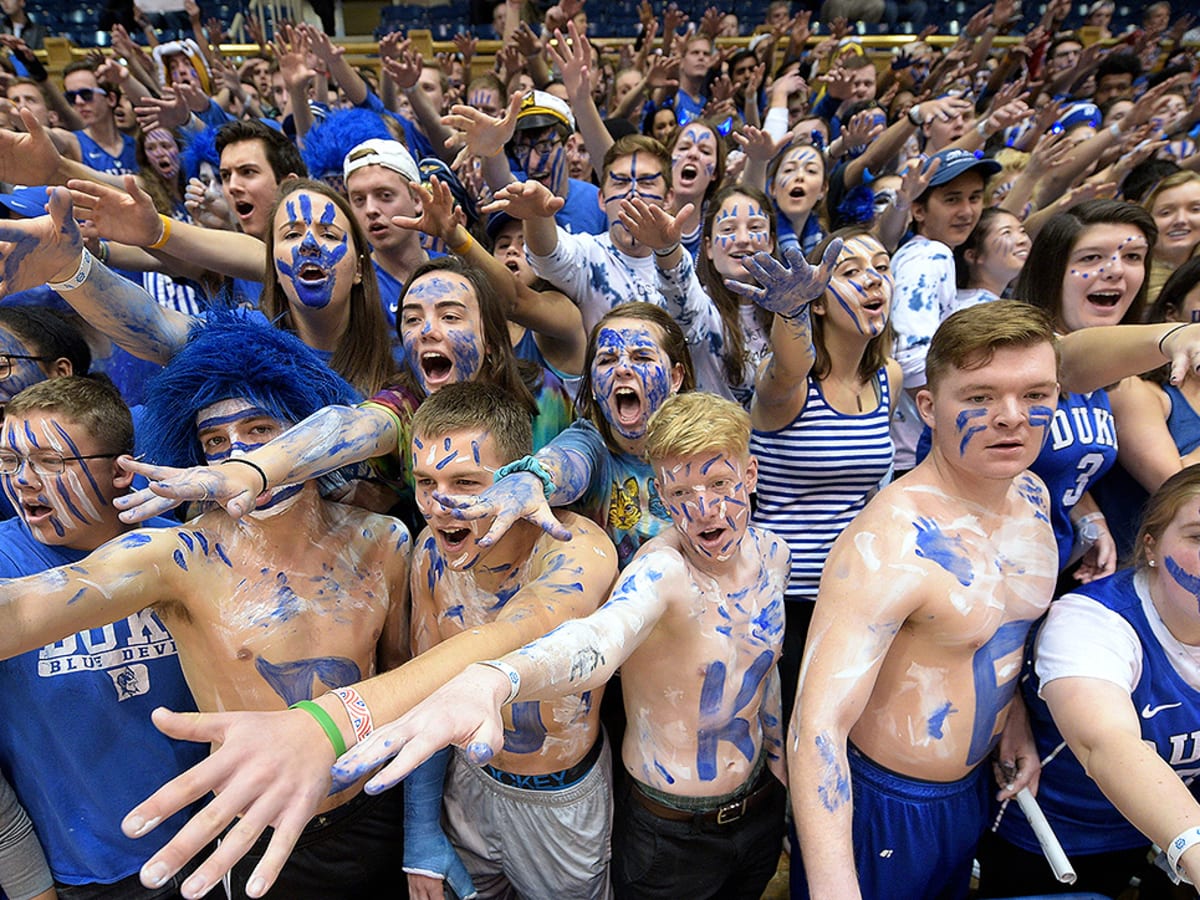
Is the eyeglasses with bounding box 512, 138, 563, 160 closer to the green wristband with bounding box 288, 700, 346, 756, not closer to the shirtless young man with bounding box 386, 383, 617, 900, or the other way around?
the shirtless young man with bounding box 386, 383, 617, 900

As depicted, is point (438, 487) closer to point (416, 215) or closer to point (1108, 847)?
point (416, 215)

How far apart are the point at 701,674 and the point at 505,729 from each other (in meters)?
0.55

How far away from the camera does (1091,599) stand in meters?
1.77

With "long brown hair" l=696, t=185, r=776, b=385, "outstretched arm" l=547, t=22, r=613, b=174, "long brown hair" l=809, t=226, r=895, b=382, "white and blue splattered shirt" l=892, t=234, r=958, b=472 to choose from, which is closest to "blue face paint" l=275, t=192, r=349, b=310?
"long brown hair" l=696, t=185, r=776, b=385

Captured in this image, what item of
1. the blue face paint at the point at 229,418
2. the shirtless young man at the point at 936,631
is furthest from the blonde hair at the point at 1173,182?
the blue face paint at the point at 229,418

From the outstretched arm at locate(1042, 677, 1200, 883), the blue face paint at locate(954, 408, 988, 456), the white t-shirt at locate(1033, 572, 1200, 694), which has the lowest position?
the outstretched arm at locate(1042, 677, 1200, 883)

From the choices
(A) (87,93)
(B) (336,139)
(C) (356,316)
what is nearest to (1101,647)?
(C) (356,316)

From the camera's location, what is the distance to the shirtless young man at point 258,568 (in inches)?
65.9

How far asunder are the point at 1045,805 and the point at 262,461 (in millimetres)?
2152

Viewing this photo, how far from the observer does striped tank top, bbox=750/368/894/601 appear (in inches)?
89.7

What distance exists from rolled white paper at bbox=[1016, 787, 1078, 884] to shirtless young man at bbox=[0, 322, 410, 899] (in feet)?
5.45

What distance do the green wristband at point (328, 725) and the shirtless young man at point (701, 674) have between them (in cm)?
55

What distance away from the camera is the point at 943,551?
1668 millimetres

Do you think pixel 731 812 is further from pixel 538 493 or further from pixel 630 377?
pixel 630 377
